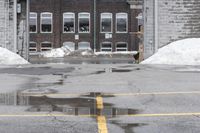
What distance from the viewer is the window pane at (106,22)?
201ft

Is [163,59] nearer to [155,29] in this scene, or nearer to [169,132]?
[155,29]

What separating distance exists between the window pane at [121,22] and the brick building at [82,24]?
0.13 metres

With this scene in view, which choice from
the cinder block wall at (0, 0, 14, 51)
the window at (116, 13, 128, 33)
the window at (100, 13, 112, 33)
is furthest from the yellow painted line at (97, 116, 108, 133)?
the window at (116, 13, 128, 33)

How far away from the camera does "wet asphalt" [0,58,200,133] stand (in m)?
7.55

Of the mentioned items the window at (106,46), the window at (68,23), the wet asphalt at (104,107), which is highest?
the window at (68,23)

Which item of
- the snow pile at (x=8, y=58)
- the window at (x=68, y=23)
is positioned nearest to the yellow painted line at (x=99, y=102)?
the snow pile at (x=8, y=58)

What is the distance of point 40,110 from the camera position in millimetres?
9117

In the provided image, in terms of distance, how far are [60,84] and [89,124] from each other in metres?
6.27

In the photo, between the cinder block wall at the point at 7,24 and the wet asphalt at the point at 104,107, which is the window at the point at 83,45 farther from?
the wet asphalt at the point at 104,107

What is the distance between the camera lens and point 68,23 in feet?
201

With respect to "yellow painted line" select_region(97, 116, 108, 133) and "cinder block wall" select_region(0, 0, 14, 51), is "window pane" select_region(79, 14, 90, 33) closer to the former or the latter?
"cinder block wall" select_region(0, 0, 14, 51)

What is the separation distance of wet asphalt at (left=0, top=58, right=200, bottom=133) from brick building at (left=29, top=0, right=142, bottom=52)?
1850 inches

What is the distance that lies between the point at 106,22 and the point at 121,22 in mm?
1920

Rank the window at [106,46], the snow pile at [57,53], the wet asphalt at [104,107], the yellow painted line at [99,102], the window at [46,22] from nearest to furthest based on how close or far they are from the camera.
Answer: the wet asphalt at [104,107], the yellow painted line at [99,102], the snow pile at [57,53], the window at [106,46], the window at [46,22]
